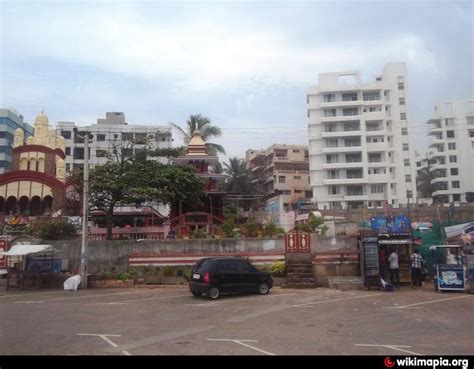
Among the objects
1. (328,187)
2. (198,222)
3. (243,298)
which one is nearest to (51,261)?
(243,298)

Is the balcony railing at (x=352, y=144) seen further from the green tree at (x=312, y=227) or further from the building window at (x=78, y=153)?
the green tree at (x=312, y=227)

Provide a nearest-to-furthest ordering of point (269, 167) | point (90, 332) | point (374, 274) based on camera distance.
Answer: point (90, 332) → point (374, 274) → point (269, 167)

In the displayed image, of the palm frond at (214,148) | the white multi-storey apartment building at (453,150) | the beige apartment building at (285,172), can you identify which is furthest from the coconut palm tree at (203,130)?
the white multi-storey apartment building at (453,150)

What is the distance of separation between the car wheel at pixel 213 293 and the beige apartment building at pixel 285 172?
60.3 m

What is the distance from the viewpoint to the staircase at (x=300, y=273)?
73.1 ft

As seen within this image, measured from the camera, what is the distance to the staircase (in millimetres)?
22281

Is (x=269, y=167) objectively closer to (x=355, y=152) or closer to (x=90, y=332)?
(x=355, y=152)

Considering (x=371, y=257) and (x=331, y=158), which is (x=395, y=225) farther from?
(x=331, y=158)

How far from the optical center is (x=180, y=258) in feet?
80.3

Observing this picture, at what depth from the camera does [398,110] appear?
76.8 metres

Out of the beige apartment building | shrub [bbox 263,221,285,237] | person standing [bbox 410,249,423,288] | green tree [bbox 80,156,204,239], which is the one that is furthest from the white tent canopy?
the beige apartment building

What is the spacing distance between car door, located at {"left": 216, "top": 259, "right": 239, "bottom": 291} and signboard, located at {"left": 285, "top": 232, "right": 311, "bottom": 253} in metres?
5.75

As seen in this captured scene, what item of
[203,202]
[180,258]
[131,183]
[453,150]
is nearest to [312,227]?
[180,258]

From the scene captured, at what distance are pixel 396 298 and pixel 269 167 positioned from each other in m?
68.1
